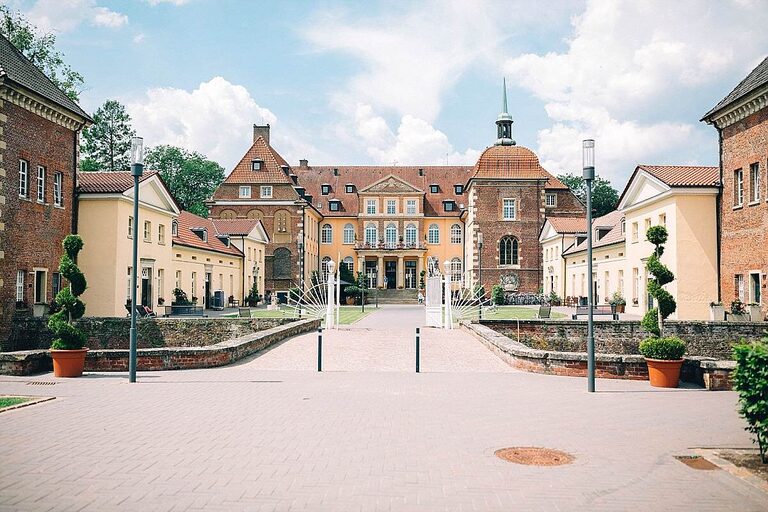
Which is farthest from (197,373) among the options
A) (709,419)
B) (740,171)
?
(740,171)

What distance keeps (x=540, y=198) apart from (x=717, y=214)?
33005mm

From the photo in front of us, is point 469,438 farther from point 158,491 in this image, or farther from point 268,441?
point 158,491

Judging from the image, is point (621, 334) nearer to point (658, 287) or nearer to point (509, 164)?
point (658, 287)

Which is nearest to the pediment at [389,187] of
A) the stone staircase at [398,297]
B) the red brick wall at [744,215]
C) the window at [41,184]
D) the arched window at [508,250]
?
the stone staircase at [398,297]

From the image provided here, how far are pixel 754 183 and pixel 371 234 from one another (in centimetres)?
4772

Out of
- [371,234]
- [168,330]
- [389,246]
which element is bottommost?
[168,330]

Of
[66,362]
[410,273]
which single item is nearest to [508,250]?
[410,273]

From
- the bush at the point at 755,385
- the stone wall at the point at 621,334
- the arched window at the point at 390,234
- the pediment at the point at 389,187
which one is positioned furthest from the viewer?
the arched window at the point at 390,234

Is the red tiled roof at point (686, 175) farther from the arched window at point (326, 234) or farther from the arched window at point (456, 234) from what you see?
the arched window at point (326, 234)

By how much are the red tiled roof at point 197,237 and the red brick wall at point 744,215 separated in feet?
90.0

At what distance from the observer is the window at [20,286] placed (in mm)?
22656

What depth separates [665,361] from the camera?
12.7 m

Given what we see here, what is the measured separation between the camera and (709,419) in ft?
31.4

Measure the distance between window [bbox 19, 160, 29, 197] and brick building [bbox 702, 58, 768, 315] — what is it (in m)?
25.9
